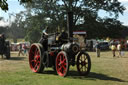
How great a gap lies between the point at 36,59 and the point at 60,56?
5.68 feet

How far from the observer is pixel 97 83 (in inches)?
249

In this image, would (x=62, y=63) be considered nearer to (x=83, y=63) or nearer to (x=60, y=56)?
(x=60, y=56)

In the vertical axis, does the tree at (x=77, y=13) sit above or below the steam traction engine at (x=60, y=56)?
above

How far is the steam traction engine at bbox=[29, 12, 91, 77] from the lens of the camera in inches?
288

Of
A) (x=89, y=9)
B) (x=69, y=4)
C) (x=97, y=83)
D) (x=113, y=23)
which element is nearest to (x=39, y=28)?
(x=69, y=4)

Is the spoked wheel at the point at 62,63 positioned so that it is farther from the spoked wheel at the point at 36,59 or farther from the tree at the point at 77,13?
the tree at the point at 77,13

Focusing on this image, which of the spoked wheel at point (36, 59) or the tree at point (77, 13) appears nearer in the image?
the spoked wheel at point (36, 59)

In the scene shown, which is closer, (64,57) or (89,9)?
(64,57)

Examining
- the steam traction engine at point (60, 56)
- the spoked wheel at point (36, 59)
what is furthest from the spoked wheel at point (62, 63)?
the spoked wheel at point (36, 59)

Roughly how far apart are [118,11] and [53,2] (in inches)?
459

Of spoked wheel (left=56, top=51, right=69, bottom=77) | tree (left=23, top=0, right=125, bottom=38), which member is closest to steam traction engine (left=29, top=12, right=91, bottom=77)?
spoked wheel (left=56, top=51, right=69, bottom=77)

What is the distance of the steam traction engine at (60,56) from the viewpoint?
24.0ft

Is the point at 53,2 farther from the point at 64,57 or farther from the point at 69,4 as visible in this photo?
the point at 64,57

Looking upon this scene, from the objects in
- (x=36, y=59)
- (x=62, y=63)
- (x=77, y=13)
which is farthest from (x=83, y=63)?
(x=77, y=13)
